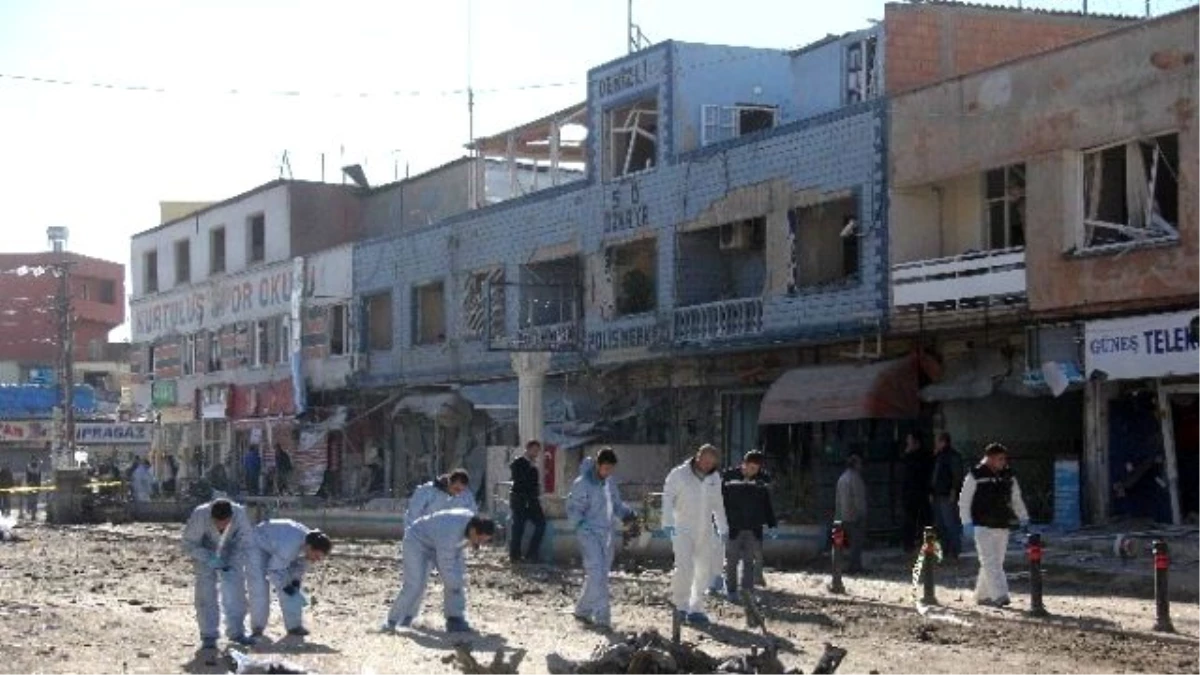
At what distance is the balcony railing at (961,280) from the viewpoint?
86.4ft

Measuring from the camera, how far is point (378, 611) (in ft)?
63.1

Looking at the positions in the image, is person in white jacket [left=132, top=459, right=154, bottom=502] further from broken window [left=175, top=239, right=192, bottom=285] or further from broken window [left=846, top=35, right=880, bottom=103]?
broken window [left=846, top=35, right=880, bottom=103]

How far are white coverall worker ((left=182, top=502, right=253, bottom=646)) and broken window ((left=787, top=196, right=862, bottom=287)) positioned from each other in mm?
17067

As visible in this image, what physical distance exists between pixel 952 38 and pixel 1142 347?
945 centimetres

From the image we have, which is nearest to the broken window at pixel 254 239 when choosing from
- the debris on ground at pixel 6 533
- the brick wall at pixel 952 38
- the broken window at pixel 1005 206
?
the debris on ground at pixel 6 533

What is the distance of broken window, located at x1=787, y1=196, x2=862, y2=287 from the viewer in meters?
31.1

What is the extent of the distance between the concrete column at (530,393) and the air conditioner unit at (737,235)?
13.1 feet

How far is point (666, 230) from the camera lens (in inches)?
1367

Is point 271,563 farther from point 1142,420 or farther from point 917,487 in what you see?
point 1142,420

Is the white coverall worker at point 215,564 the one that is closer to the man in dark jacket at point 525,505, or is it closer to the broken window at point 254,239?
the man in dark jacket at point 525,505

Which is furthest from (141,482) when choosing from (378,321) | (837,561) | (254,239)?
(837,561)

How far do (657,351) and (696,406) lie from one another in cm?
138

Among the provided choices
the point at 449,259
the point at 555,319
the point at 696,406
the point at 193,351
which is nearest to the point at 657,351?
the point at 696,406

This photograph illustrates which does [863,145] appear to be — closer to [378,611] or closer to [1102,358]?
[1102,358]
